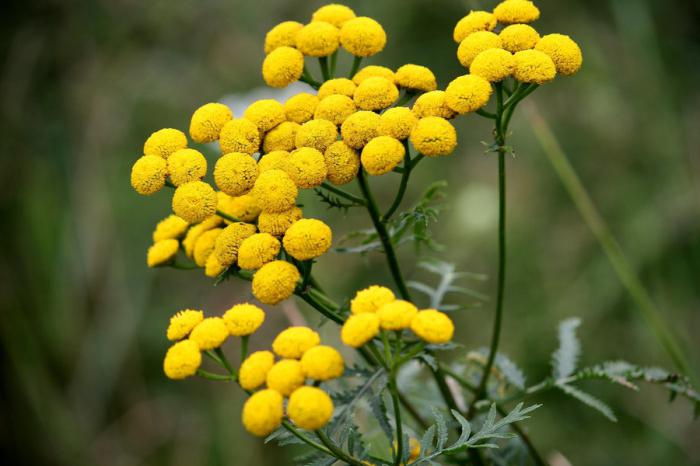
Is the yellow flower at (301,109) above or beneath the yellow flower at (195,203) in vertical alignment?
above

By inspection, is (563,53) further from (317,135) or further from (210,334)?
(210,334)

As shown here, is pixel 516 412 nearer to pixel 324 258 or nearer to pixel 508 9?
pixel 508 9

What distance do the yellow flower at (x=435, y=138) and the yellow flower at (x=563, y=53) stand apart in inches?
15.8

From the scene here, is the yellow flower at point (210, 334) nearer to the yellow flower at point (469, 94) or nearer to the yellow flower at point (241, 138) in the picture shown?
the yellow flower at point (241, 138)

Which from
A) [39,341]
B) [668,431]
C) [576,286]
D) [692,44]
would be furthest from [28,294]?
[692,44]

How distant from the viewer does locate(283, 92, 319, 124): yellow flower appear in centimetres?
212

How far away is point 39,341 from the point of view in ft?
14.0

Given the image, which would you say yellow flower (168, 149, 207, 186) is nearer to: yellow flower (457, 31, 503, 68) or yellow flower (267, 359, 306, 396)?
yellow flower (267, 359, 306, 396)

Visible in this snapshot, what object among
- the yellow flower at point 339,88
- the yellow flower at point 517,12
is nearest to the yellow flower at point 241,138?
the yellow flower at point 339,88

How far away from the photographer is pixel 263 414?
5.12 feet

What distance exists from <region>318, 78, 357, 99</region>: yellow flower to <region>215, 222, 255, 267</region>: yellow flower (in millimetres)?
485

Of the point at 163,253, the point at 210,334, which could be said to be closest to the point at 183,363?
the point at 210,334

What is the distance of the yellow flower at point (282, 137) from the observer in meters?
2.07

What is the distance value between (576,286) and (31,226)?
11.3 ft
